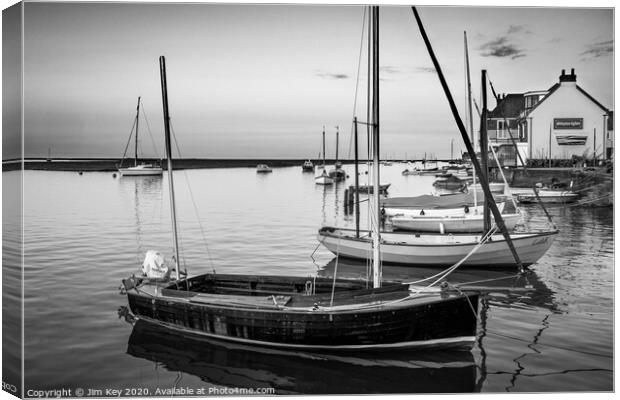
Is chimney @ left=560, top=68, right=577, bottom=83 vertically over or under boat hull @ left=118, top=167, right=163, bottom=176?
over

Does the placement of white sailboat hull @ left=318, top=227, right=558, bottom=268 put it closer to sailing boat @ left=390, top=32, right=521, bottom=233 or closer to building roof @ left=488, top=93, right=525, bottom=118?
building roof @ left=488, top=93, right=525, bottom=118

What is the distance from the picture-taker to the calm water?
9.14 m

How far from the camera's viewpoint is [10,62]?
8078mm

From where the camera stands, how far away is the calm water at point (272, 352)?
9141mm

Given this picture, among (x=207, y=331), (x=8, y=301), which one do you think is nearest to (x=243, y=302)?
(x=207, y=331)

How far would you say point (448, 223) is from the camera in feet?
78.0

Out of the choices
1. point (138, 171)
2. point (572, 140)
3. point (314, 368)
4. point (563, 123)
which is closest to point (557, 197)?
point (563, 123)

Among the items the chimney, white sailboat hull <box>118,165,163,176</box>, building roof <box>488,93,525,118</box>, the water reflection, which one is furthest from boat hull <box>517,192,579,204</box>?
white sailboat hull <box>118,165,163,176</box>

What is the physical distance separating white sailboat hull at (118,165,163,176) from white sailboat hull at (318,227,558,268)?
4340 cm

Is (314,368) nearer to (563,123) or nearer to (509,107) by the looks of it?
(563,123)

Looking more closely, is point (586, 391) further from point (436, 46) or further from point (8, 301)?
point (8, 301)

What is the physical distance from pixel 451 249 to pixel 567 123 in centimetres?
467

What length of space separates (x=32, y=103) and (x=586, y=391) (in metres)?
8.82

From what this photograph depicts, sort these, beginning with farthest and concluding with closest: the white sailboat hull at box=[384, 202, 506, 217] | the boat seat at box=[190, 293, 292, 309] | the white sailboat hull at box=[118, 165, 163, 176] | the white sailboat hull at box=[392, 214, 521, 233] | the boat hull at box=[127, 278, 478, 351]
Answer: the white sailboat hull at box=[118, 165, 163, 176] → the white sailboat hull at box=[384, 202, 506, 217] → the white sailboat hull at box=[392, 214, 521, 233] → the boat seat at box=[190, 293, 292, 309] → the boat hull at box=[127, 278, 478, 351]
